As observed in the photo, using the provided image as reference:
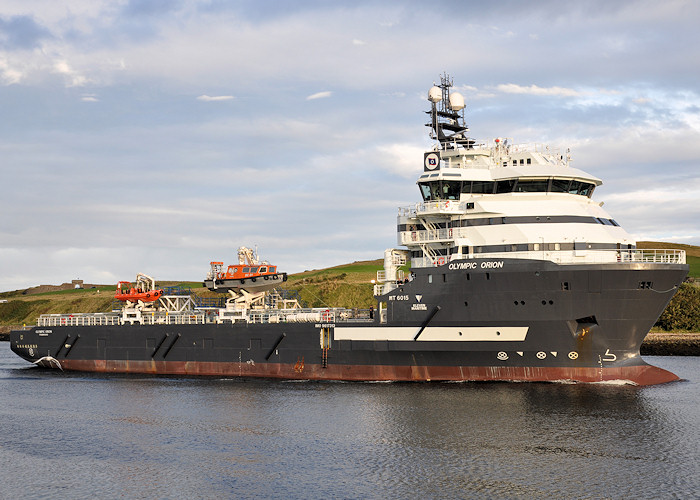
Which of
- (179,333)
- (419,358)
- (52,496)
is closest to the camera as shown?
(52,496)

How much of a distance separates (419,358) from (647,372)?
39.5 feet

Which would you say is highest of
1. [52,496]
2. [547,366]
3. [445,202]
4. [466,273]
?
[445,202]

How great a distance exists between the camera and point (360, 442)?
89.8ft

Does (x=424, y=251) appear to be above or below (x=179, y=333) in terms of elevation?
above

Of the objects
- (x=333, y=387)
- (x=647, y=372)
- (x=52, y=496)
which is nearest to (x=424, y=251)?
(x=333, y=387)

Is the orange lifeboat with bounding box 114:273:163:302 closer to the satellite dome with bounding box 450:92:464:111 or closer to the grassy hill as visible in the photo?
the satellite dome with bounding box 450:92:464:111

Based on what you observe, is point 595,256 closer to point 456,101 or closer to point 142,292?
point 456,101

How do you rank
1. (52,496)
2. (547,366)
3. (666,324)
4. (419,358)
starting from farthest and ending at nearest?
(666,324) → (419,358) → (547,366) → (52,496)

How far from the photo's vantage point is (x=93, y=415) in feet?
113

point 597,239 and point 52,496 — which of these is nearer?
point 52,496

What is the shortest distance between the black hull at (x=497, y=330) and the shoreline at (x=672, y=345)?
1033 inches

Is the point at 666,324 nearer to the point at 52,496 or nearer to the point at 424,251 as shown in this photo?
the point at 424,251

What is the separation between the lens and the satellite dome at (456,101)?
155 feet

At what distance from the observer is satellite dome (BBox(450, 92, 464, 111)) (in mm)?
47094
